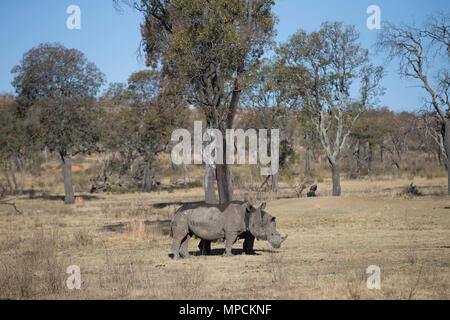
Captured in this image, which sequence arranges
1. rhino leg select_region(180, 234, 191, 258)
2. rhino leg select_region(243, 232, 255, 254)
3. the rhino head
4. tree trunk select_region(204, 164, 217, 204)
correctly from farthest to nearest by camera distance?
tree trunk select_region(204, 164, 217, 204) < rhino leg select_region(243, 232, 255, 254) < rhino leg select_region(180, 234, 191, 258) < the rhino head

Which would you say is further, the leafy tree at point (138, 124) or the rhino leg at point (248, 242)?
the leafy tree at point (138, 124)

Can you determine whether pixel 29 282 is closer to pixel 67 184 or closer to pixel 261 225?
pixel 261 225

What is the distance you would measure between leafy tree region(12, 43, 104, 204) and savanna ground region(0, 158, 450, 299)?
11.5 metres

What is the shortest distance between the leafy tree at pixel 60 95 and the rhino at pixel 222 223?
2472 centimetres

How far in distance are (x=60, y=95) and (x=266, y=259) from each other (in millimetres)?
27281

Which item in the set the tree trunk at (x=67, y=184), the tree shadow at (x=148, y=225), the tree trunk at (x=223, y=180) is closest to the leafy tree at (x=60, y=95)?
the tree trunk at (x=67, y=184)

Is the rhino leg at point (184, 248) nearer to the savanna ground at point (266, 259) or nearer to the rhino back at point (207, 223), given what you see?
the savanna ground at point (266, 259)

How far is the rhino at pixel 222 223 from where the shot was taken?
12992 millimetres

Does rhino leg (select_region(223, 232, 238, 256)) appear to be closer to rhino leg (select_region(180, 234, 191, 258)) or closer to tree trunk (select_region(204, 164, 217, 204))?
rhino leg (select_region(180, 234, 191, 258))

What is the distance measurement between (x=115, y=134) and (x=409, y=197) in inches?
984

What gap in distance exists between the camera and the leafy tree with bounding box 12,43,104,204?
35.0 metres

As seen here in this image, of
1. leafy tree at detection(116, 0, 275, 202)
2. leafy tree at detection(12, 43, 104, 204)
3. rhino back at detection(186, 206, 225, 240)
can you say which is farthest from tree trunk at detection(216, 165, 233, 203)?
leafy tree at detection(12, 43, 104, 204)

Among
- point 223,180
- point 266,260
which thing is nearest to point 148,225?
point 223,180
